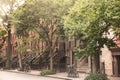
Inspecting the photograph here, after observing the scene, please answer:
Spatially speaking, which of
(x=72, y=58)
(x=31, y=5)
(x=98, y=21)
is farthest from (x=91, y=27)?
(x=72, y=58)

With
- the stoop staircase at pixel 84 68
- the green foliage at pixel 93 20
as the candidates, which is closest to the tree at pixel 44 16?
the stoop staircase at pixel 84 68

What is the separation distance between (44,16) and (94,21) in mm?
11779

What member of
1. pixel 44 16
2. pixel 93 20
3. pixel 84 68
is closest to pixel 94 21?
pixel 93 20

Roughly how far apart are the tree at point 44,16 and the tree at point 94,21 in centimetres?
730

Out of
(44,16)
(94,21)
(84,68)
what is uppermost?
(44,16)

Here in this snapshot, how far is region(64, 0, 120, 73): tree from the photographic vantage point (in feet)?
56.2

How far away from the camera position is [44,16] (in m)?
28.8

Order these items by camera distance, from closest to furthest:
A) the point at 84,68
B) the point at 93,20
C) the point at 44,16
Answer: the point at 93,20
the point at 44,16
the point at 84,68

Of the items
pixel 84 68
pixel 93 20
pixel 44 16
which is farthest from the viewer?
pixel 84 68

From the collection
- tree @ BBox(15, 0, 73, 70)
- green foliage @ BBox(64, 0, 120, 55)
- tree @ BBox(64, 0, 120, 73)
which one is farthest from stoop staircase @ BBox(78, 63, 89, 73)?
green foliage @ BBox(64, 0, 120, 55)

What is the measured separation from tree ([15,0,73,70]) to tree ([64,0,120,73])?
23.9 ft

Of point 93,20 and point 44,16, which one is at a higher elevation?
point 44,16

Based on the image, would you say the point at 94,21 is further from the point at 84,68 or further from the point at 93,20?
the point at 84,68

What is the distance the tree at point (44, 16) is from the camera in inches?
1083
